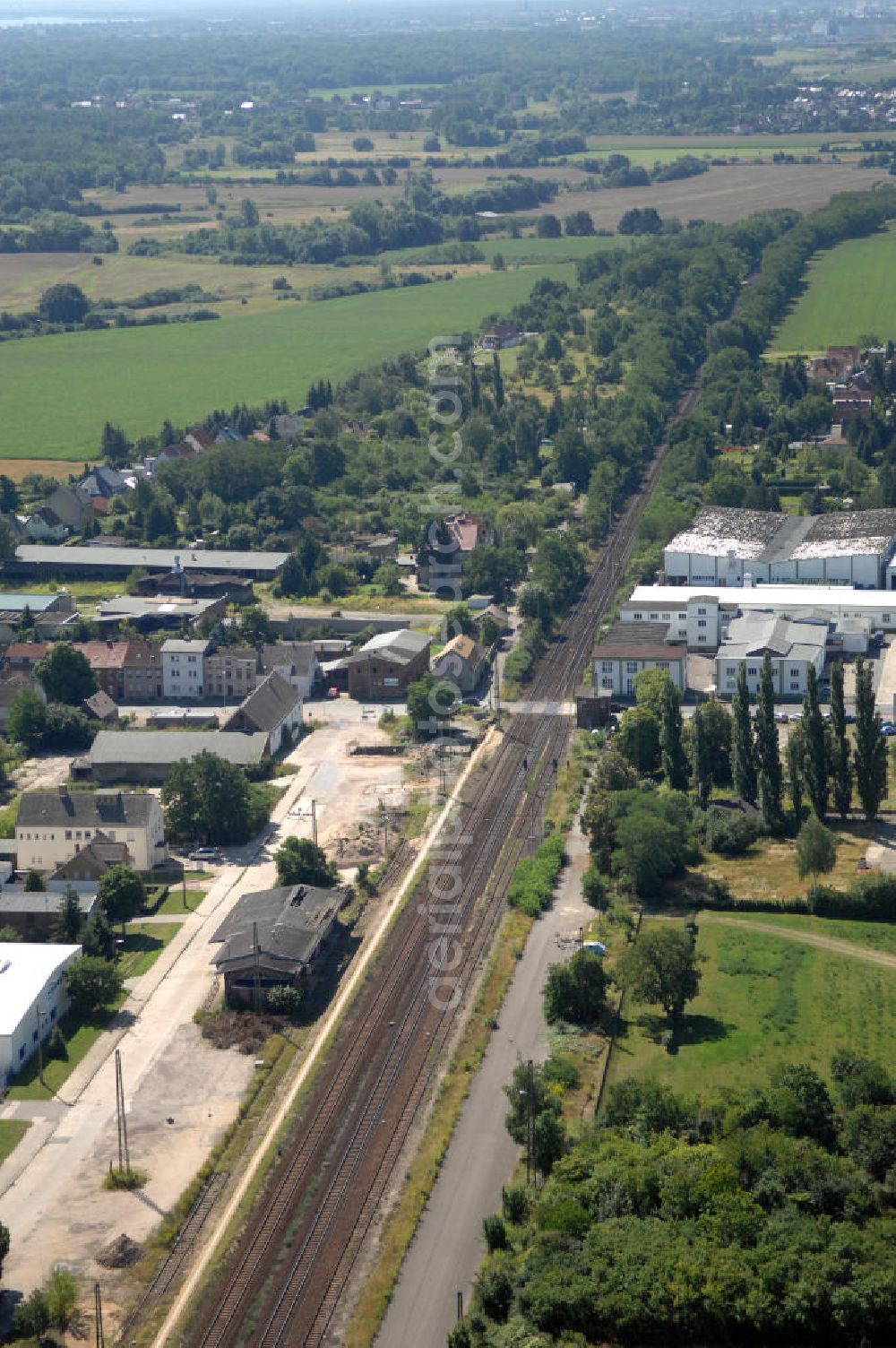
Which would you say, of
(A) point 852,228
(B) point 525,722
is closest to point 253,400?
(B) point 525,722

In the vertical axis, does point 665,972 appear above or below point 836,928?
above

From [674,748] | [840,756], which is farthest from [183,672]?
[840,756]

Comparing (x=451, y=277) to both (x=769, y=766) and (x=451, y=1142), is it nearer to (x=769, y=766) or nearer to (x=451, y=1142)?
(x=769, y=766)

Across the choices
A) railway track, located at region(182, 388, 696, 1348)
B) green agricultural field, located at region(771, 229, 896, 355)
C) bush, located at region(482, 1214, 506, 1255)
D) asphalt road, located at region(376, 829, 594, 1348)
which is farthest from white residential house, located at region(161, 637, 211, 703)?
green agricultural field, located at region(771, 229, 896, 355)

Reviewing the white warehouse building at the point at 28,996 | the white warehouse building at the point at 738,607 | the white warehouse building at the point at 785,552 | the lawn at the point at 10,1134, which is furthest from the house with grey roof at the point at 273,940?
the white warehouse building at the point at 785,552

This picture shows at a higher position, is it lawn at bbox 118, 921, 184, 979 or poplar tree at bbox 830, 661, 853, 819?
poplar tree at bbox 830, 661, 853, 819

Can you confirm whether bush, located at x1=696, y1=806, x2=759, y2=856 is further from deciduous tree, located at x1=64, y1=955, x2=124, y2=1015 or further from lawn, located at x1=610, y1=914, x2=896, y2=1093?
deciduous tree, located at x1=64, y1=955, x2=124, y2=1015

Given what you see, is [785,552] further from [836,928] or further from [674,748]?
[836,928]
